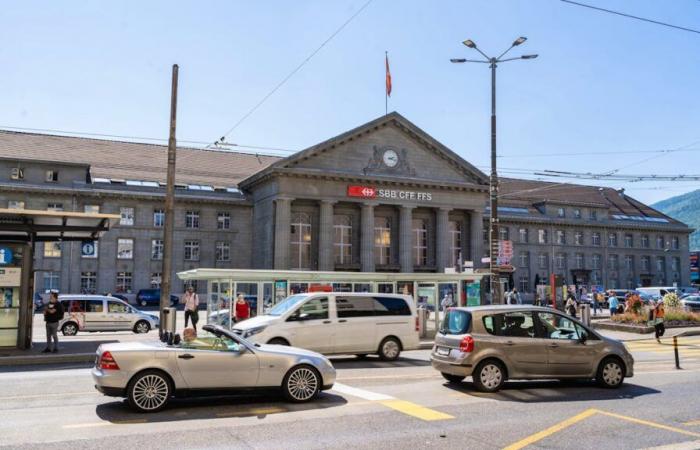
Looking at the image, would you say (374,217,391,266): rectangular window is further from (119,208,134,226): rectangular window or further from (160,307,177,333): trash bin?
(160,307,177,333): trash bin

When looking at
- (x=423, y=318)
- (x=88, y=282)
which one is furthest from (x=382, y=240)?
(x=423, y=318)

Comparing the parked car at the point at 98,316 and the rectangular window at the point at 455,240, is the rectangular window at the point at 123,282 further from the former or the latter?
the rectangular window at the point at 455,240

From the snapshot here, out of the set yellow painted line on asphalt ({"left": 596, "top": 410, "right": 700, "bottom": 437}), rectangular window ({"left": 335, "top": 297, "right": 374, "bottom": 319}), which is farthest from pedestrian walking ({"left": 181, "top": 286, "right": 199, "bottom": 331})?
yellow painted line on asphalt ({"left": 596, "top": 410, "right": 700, "bottom": 437})

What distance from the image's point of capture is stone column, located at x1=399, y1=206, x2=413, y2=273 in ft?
189

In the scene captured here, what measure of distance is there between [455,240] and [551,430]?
54594 millimetres

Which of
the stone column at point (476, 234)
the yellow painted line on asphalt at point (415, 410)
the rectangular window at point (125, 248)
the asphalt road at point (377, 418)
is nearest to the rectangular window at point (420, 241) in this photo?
the stone column at point (476, 234)

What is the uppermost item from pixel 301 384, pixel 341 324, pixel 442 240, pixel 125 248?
pixel 442 240

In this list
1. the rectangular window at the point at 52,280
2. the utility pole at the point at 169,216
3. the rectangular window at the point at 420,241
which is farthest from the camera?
the rectangular window at the point at 420,241

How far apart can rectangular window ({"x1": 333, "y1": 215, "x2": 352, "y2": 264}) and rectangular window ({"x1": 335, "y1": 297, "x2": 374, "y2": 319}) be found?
39.3m

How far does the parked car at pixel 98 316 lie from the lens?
25.9 meters

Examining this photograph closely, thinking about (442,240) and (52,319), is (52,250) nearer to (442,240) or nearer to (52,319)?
(442,240)

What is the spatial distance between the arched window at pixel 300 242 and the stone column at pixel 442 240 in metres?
12.7

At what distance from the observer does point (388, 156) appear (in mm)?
57500

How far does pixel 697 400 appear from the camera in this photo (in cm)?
1117
